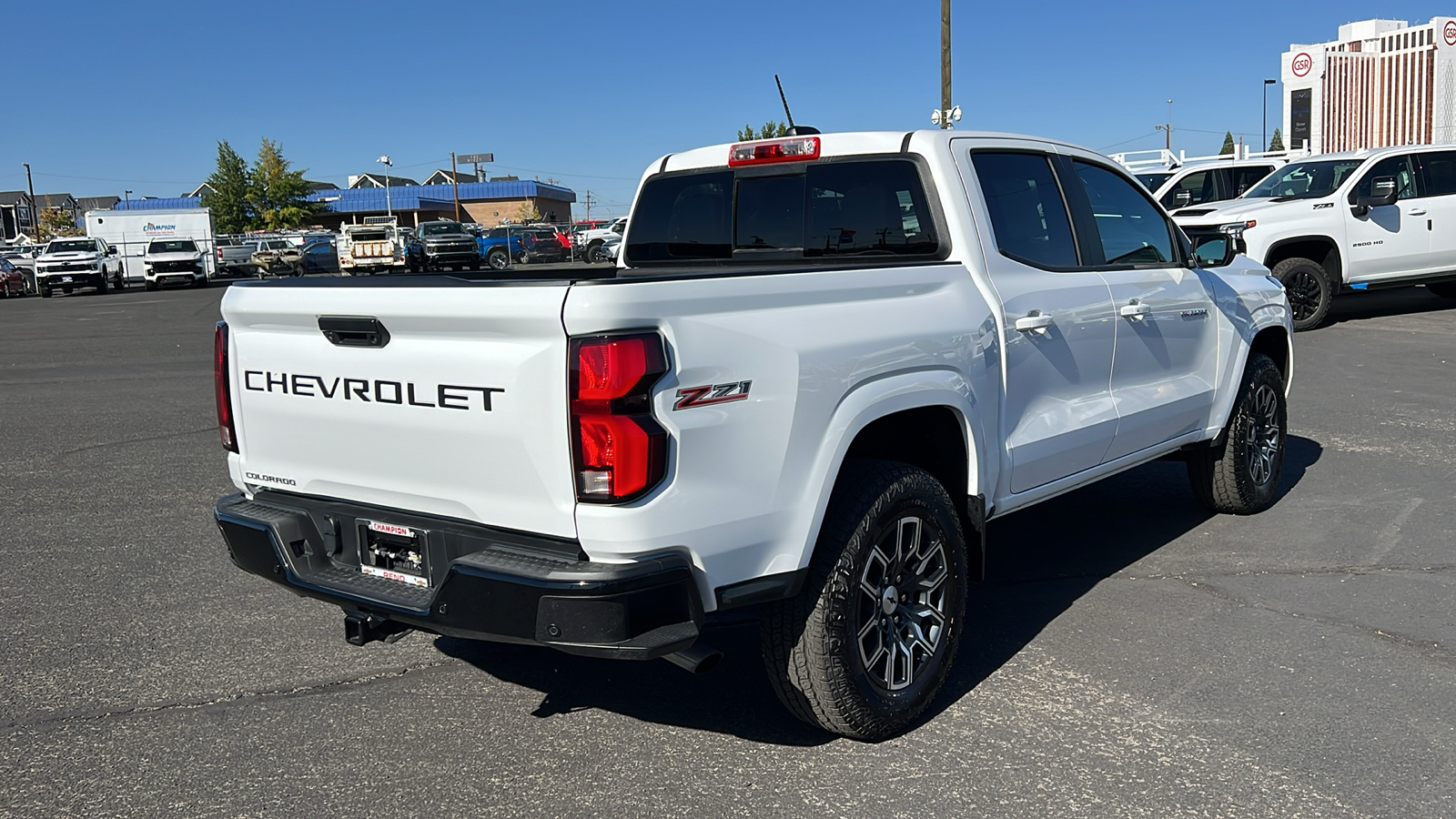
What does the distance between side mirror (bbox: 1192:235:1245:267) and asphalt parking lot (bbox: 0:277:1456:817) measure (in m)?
1.31

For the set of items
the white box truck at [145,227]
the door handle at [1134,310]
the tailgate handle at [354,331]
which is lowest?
the door handle at [1134,310]

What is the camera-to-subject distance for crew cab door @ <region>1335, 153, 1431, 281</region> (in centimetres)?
1387

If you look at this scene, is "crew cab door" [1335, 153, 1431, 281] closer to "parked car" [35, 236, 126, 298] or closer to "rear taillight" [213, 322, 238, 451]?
"rear taillight" [213, 322, 238, 451]

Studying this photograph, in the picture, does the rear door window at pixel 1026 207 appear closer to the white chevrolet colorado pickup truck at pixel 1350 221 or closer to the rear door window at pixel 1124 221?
the rear door window at pixel 1124 221

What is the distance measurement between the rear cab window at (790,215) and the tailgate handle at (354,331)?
5.87ft

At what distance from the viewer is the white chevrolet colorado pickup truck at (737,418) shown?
117 inches

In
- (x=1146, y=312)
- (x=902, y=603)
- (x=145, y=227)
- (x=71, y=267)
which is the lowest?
(x=902, y=603)

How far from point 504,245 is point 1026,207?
4314 cm

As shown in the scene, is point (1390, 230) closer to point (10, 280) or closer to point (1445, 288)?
point (1445, 288)

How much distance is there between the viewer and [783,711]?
12.8 feet

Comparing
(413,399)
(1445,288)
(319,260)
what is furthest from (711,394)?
(319,260)

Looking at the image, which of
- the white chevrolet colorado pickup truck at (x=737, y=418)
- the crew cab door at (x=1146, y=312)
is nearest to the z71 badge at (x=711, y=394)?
the white chevrolet colorado pickup truck at (x=737, y=418)

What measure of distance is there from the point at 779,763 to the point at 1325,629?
230 cm

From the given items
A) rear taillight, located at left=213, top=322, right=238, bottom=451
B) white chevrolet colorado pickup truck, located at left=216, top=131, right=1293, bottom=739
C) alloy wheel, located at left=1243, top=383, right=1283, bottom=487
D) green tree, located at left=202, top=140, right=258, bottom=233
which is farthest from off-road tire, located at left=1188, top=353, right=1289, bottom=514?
green tree, located at left=202, top=140, right=258, bottom=233
